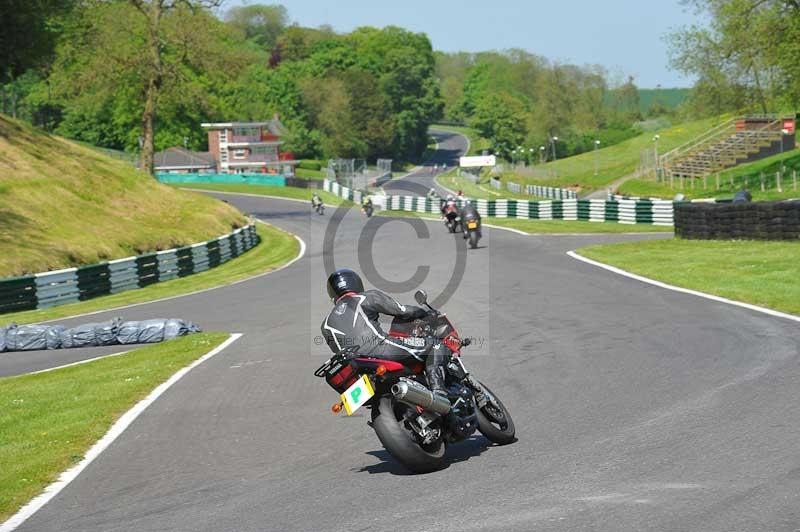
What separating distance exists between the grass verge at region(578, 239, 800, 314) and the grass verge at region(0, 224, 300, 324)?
11.3 m

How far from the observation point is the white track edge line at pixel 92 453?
725 centimetres

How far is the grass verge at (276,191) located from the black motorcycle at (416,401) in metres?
69.1

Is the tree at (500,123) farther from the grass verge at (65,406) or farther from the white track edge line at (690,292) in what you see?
the grass verge at (65,406)

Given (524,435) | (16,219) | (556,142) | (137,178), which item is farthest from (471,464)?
(556,142)

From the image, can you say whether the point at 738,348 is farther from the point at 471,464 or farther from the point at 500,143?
the point at 500,143

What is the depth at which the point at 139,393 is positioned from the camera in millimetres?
12133

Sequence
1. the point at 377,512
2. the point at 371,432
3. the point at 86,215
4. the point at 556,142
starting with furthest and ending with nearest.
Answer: the point at 556,142 → the point at 86,215 → the point at 371,432 → the point at 377,512

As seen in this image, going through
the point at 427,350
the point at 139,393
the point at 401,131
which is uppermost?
the point at 401,131

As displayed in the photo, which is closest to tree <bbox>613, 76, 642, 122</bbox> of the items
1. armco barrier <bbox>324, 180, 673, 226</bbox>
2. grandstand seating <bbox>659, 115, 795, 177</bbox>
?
grandstand seating <bbox>659, 115, 795, 177</bbox>

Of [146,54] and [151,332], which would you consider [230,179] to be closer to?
[146,54]

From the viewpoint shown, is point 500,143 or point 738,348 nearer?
point 738,348

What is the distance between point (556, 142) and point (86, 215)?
115m

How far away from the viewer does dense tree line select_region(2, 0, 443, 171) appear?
53.9m

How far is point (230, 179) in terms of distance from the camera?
97.5 meters
